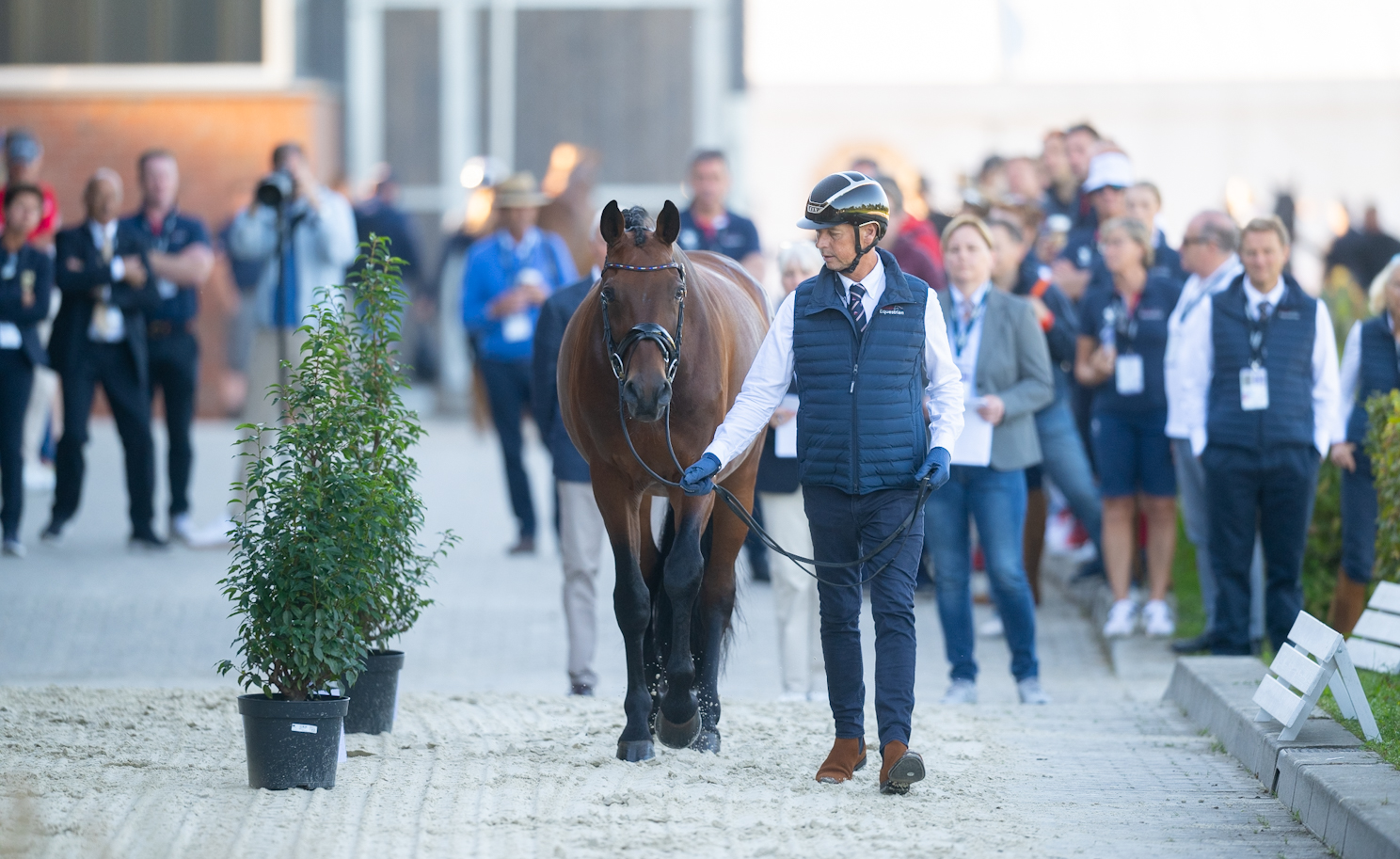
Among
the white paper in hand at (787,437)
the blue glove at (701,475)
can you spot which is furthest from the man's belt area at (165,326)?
the blue glove at (701,475)

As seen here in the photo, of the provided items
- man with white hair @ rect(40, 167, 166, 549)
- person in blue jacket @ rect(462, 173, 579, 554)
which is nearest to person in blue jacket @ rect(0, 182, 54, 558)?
man with white hair @ rect(40, 167, 166, 549)

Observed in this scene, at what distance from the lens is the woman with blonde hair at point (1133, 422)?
29.5 ft

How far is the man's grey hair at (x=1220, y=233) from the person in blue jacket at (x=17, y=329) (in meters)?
6.95

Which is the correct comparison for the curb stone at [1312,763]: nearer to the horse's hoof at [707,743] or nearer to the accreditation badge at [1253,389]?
the accreditation badge at [1253,389]

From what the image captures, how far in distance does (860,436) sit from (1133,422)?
3.92 m

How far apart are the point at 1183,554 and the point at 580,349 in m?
6.31

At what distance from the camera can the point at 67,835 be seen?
4.93 metres

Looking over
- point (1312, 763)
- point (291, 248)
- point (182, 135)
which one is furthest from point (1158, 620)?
point (182, 135)

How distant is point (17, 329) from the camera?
1036 centimetres

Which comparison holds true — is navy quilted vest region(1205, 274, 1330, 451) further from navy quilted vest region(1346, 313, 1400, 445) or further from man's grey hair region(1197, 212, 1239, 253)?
man's grey hair region(1197, 212, 1239, 253)

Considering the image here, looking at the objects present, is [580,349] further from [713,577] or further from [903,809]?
[903,809]

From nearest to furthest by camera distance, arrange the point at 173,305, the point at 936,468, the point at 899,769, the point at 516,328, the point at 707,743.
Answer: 1. the point at 899,769
2. the point at 936,468
3. the point at 707,743
4. the point at 173,305
5. the point at 516,328

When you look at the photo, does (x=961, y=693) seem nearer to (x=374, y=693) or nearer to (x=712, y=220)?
(x=374, y=693)

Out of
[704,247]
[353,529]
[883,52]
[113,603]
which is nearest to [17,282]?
[113,603]
